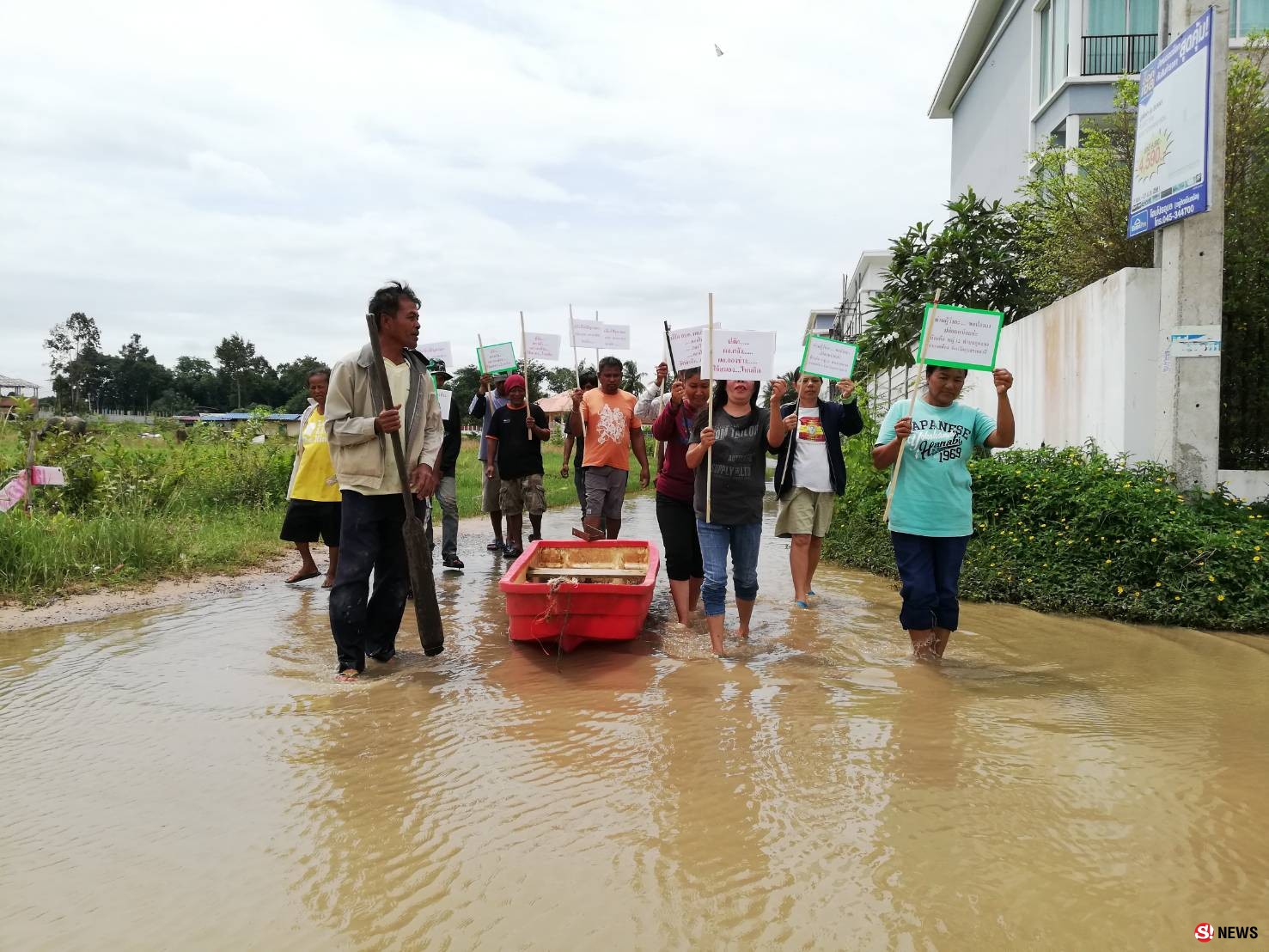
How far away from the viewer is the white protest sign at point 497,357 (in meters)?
9.48

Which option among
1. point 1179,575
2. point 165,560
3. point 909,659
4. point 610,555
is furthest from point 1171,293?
point 165,560

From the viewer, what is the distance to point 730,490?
5.62 m

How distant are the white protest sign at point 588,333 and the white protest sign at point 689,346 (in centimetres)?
268

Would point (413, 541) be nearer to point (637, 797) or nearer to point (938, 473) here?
point (637, 797)

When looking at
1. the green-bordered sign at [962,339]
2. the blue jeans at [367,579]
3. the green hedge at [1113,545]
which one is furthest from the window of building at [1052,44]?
the blue jeans at [367,579]

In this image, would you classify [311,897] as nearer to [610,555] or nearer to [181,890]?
[181,890]

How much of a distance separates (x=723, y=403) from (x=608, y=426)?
2.58 m

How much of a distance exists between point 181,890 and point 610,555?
4.69 m

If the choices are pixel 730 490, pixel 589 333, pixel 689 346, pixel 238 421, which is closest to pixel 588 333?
pixel 589 333

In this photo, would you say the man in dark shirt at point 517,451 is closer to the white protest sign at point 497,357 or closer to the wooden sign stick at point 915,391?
the white protest sign at point 497,357

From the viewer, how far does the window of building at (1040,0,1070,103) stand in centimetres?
1590

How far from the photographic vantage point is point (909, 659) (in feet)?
18.1

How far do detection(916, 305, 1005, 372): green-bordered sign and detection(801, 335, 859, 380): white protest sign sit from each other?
4.71ft

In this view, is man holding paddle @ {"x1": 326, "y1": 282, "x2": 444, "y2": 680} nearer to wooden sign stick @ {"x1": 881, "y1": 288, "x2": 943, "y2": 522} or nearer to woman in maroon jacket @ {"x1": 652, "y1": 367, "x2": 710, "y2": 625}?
woman in maroon jacket @ {"x1": 652, "y1": 367, "x2": 710, "y2": 625}
